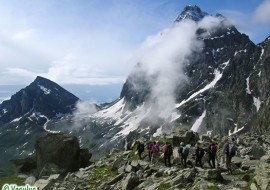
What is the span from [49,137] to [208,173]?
38.4 meters

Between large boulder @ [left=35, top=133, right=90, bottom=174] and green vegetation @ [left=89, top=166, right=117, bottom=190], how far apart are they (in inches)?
410

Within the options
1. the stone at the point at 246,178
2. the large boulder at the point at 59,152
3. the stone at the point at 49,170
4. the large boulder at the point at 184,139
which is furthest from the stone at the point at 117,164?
the stone at the point at 246,178

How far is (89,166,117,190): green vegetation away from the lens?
147ft

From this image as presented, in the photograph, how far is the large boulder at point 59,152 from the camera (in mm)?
63531

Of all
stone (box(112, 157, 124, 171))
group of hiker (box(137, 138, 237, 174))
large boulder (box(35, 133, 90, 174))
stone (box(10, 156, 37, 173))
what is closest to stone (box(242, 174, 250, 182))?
group of hiker (box(137, 138, 237, 174))

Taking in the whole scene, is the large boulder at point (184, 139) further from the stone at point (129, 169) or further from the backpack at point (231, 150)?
the backpack at point (231, 150)

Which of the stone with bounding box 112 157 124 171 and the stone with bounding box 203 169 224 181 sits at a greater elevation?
the stone with bounding box 112 157 124 171

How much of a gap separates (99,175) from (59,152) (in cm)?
1688

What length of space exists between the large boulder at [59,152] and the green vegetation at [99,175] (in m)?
10.4

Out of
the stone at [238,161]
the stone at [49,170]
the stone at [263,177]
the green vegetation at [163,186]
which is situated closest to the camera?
the stone at [263,177]

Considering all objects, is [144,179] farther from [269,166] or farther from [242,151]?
[242,151]

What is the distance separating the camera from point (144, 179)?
37906 mm

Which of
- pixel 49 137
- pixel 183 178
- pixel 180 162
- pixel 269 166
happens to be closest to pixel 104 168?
pixel 180 162

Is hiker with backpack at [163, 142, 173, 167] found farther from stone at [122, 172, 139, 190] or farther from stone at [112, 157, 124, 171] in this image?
stone at [122, 172, 139, 190]
